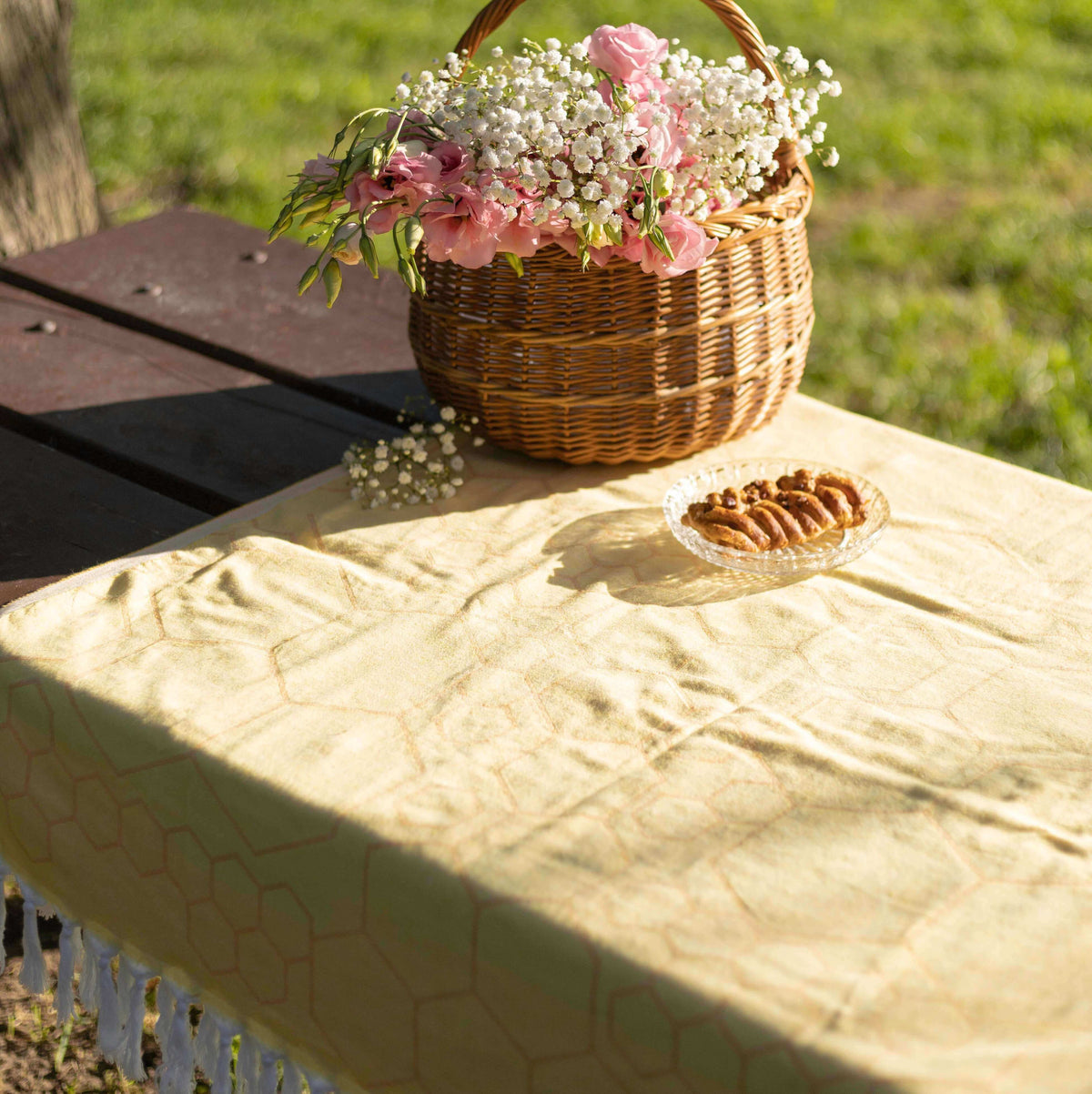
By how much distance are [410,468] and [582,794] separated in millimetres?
632

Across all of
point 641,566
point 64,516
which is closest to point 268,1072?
point 641,566

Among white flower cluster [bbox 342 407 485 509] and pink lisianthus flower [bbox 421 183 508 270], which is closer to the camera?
pink lisianthus flower [bbox 421 183 508 270]

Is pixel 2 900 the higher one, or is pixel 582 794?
pixel 582 794

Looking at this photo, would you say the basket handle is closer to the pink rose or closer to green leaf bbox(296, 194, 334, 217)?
the pink rose

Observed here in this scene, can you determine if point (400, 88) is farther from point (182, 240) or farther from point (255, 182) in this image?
point (255, 182)

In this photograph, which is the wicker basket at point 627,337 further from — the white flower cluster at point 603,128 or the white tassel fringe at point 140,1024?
the white tassel fringe at point 140,1024

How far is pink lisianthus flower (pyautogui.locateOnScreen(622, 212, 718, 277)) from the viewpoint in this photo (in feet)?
4.57

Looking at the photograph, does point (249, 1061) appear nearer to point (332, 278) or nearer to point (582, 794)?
point (582, 794)

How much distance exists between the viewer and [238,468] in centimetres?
173

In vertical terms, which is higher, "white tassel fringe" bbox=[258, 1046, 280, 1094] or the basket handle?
the basket handle

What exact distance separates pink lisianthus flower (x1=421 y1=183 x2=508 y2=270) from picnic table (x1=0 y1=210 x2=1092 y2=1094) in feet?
1.06

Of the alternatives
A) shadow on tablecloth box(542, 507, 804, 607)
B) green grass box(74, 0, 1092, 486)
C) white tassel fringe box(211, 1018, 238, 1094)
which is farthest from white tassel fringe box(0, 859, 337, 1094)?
green grass box(74, 0, 1092, 486)

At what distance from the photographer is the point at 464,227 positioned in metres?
1.37

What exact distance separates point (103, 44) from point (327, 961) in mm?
5372
